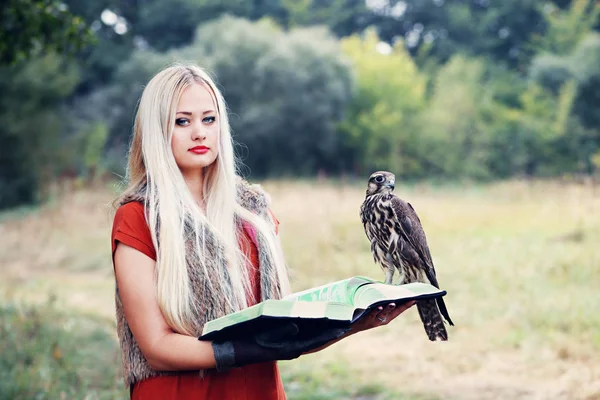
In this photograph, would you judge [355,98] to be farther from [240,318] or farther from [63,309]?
[240,318]

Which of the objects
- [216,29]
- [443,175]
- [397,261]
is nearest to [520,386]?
[397,261]

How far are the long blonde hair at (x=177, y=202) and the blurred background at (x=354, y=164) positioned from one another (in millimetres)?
418

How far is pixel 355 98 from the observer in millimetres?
28375

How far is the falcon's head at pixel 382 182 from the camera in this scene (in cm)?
226

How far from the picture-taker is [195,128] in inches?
75.9

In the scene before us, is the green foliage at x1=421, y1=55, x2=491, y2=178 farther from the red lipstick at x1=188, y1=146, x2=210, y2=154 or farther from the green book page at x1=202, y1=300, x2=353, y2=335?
the green book page at x1=202, y1=300, x2=353, y2=335

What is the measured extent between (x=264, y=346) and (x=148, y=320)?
0.95 feet

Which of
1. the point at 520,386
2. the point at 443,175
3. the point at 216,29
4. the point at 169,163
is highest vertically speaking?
the point at 216,29

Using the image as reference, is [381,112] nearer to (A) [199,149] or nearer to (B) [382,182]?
(B) [382,182]

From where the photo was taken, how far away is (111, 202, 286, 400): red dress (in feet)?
6.02

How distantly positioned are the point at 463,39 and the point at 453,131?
8338 millimetres

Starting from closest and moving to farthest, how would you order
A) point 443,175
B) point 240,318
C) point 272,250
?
1. point 240,318
2. point 272,250
3. point 443,175

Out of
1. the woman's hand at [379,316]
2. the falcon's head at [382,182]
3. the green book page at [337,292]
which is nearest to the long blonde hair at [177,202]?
the green book page at [337,292]

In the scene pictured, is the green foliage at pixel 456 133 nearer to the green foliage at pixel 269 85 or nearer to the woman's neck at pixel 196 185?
the green foliage at pixel 269 85
